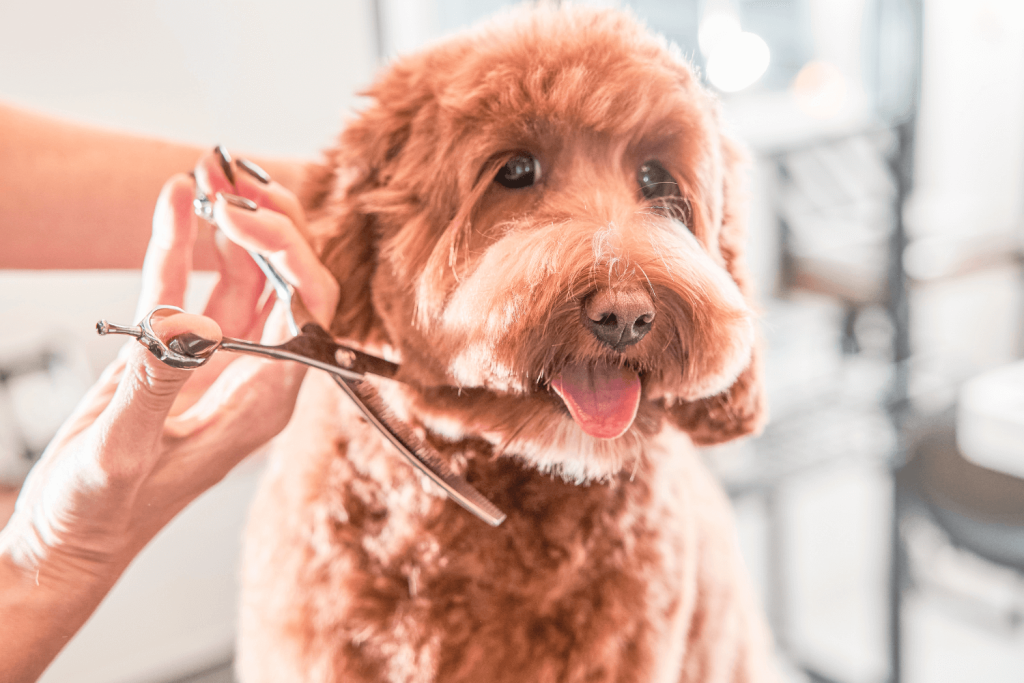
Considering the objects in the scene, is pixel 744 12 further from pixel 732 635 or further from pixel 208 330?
pixel 208 330

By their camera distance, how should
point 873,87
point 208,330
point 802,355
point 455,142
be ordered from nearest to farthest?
point 208,330 < point 455,142 < point 873,87 < point 802,355

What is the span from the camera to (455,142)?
59 cm

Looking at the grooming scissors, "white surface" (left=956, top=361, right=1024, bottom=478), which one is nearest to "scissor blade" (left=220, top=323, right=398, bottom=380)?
the grooming scissors

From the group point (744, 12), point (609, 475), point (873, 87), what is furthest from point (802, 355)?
point (609, 475)

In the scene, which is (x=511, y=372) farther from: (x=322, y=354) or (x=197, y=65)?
(x=197, y=65)

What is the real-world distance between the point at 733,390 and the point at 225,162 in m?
0.46

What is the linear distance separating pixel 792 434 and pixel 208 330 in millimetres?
1326

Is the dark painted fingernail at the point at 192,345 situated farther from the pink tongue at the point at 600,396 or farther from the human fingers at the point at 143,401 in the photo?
the pink tongue at the point at 600,396

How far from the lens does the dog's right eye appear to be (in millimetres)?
611

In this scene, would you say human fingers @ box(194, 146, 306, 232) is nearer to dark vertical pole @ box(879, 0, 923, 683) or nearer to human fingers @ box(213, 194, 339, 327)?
human fingers @ box(213, 194, 339, 327)

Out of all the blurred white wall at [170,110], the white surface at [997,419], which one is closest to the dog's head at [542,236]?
the blurred white wall at [170,110]

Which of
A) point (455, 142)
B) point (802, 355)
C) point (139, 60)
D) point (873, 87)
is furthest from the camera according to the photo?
point (802, 355)

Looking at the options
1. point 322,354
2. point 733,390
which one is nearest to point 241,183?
point 322,354

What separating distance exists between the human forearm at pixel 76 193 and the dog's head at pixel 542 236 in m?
0.17
